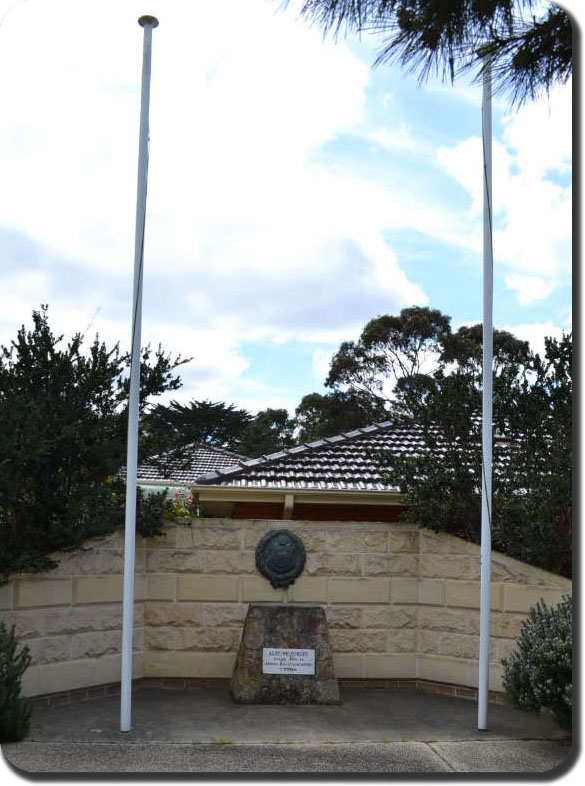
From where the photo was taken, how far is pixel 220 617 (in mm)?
6953

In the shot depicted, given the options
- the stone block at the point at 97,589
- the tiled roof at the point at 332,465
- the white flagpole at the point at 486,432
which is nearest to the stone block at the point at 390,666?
the white flagpole at the point at 486,432

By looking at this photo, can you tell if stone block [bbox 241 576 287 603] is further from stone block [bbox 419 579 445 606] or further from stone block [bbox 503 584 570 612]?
stone block [bbox 503 584 570 612]

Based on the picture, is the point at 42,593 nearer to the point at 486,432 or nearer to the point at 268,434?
the point at 486,432

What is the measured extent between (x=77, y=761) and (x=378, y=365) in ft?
63.3

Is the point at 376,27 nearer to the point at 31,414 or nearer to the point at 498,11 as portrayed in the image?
the point at 498,11

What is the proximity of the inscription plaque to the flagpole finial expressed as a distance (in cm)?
476

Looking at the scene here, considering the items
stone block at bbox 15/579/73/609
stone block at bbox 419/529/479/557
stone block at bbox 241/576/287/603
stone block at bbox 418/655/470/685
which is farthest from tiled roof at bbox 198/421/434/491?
stone block at bbox 15/579/73/609

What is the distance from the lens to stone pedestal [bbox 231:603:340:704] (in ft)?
20.8

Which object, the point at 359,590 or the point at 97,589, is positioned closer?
the point at 97,589

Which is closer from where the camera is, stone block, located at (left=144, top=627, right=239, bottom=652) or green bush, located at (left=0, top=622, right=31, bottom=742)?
green bush, located at (left=0, top=622, right=31, bottom=742)

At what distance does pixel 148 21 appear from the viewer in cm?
536

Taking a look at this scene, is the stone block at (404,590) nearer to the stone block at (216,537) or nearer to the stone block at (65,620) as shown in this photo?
the stone block at (216,537)

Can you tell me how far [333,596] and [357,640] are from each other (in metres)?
0.44

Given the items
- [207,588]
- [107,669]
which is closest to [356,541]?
[207,588]
